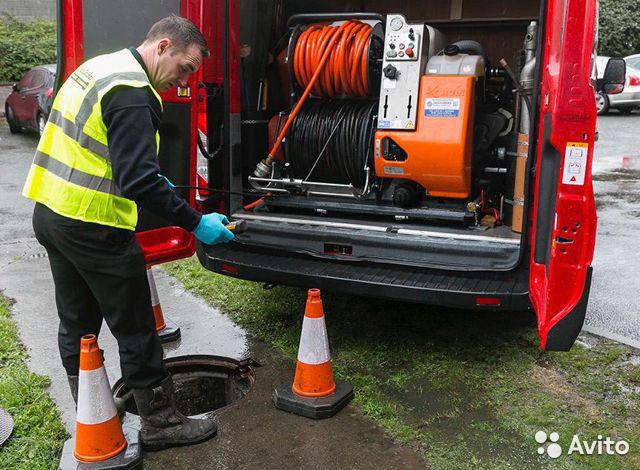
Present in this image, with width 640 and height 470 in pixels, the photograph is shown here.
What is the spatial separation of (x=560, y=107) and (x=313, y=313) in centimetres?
149

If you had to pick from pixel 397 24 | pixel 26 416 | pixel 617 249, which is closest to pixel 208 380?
pixel 26 416

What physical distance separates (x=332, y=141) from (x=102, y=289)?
7.50 feet

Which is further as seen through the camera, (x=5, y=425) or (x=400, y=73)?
(x=400, y=73)

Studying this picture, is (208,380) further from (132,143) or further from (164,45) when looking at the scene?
(164,45)

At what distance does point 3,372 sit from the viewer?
12.2 ft

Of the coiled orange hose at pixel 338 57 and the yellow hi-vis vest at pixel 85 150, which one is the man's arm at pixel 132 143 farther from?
the coiled orange hose at pixel 338 57

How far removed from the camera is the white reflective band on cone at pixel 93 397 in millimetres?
2789

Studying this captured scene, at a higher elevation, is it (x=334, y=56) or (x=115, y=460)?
(x=334, y=56)

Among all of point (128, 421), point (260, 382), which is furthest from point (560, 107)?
point (128, 421)

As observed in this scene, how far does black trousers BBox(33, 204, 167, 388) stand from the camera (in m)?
2.74

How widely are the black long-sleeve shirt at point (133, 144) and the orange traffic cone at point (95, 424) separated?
711 mm

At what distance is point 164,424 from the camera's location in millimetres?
3062

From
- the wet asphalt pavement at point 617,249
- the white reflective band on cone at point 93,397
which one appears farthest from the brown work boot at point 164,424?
the wet asphalt pavement at point 617,249

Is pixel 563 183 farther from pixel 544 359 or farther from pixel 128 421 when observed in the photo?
pixel 128 421
